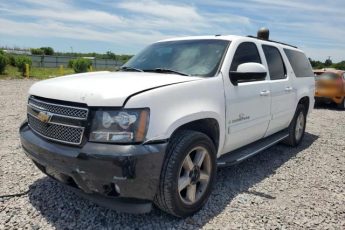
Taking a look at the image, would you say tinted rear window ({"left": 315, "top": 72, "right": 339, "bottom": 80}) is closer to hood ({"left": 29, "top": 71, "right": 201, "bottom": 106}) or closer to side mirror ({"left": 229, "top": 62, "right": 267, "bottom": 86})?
side mirror ({"left": 229, "top": 62, "right": 267, "bottom": 86})

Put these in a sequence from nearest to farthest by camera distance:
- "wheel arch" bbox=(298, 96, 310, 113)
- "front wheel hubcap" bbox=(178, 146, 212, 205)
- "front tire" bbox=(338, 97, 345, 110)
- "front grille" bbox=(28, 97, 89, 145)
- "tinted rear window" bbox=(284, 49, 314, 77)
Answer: "front grille" bbox=(28, 97, 89, 145) < "front wheel hubcap" bbox=(178, 146, 212, 205) < "tinted rear window" bbox=(284, 49, 314, 77) < "wheel arch" bbox=(298, 96, 310, 113) < "front tire" bbox=(338, 97, 345, 110)

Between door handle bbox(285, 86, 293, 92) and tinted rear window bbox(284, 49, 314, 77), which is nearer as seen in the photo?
door handle bbox(285, 86, 293, 92)

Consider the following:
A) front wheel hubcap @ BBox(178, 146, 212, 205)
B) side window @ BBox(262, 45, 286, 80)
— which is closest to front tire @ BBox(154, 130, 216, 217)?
front wheel hubcap @ BBox(178, 146, 212, 205)

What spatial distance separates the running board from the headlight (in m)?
1.37

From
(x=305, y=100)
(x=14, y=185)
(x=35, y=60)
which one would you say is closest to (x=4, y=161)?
(x=14, y=185)

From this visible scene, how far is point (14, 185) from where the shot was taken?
4066 mm

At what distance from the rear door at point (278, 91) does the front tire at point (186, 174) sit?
190 cm

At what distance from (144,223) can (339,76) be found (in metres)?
11.4

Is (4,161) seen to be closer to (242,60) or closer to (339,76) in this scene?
(242,60)

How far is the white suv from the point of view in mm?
2811

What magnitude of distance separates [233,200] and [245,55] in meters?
1.87

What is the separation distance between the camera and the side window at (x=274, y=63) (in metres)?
5.17

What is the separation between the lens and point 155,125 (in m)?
2.90

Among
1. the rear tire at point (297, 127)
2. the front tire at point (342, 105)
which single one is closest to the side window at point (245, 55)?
the rear tire at point (297, 127)
